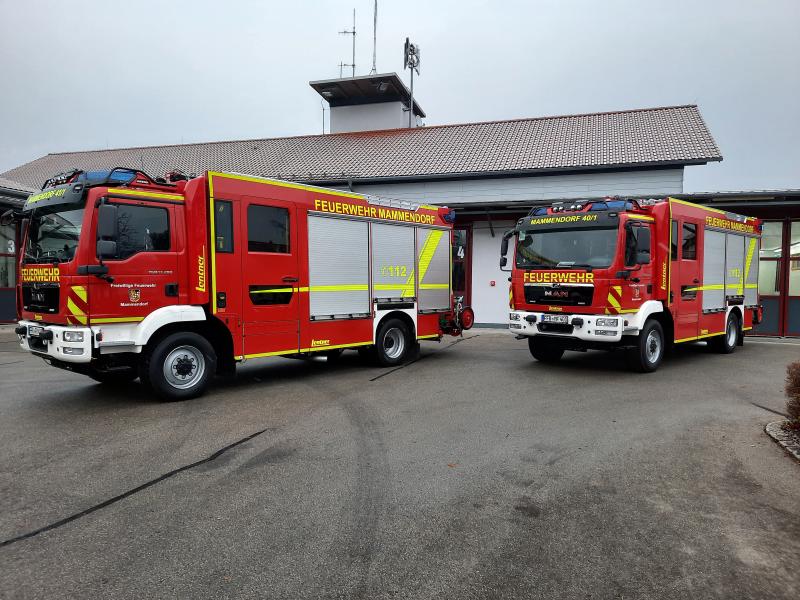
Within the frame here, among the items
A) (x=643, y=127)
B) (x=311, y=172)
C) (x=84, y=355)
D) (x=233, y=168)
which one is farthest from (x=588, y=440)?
(x=233, y=168)

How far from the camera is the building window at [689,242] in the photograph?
10297 millimetres

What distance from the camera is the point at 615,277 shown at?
29.6 ft

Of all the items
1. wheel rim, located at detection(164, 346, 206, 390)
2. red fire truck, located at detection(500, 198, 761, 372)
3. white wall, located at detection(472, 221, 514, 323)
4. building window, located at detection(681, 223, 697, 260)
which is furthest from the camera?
white wall, located at detection(472, 221, 514, 323)

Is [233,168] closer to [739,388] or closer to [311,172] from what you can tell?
[311,172]

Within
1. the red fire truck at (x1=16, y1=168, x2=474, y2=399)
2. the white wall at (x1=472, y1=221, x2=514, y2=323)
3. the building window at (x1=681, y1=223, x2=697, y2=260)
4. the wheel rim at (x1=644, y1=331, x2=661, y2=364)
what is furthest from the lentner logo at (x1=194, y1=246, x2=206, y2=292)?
the white wall at (x1=472, y1=221, x2=514, y2=323)

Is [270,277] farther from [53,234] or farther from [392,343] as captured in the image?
[392,343]

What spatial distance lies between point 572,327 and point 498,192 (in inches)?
490

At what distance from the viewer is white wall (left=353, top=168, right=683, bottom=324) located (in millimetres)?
18047

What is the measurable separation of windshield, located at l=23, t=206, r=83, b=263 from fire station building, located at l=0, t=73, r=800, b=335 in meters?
7.17

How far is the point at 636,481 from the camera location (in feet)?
14.8

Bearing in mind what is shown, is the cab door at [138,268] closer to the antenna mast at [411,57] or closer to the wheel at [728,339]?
the wheel at [728,339]

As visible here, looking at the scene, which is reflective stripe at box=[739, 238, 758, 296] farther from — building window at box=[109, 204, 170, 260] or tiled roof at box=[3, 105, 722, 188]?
building window at box=[109, 204, 170, 260]

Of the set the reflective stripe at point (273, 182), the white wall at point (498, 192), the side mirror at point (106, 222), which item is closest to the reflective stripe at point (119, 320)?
the side mirror at point (106, 222)

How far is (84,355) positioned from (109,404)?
0.92 meters
